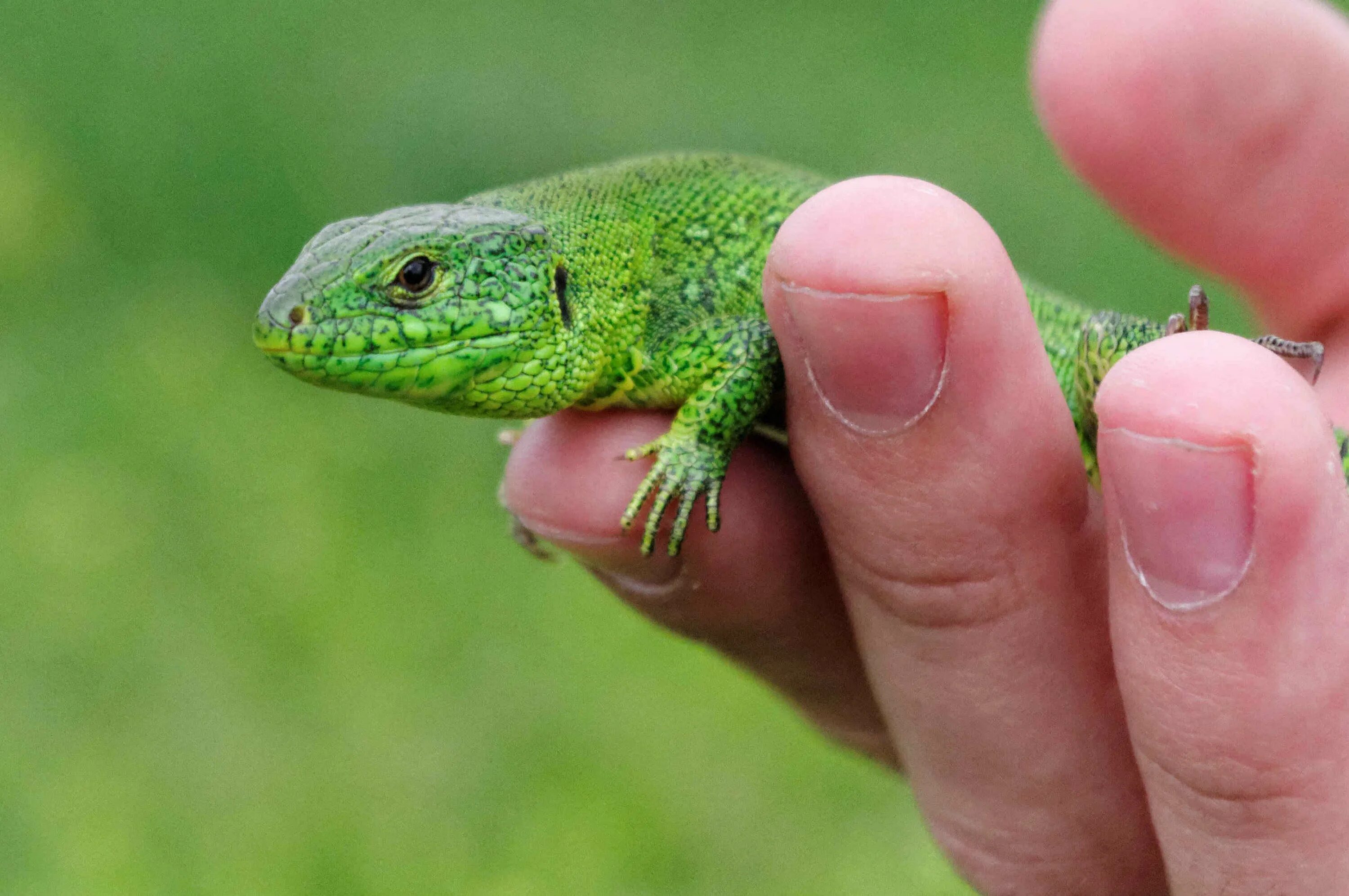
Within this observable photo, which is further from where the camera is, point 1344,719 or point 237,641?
point 237,641

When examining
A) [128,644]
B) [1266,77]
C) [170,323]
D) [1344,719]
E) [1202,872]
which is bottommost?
[128,644]

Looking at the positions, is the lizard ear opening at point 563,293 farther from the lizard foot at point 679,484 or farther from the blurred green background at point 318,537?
the blurred green background at point 318,537

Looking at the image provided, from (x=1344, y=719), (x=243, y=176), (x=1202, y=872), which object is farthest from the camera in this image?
(x=243, y=176)

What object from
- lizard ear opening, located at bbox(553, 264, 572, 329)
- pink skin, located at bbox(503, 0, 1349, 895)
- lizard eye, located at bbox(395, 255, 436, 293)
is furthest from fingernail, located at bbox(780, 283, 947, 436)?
lizard eye, located at bbox(395, 255, 436, 293)

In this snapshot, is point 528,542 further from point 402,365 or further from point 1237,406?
point 1237,406

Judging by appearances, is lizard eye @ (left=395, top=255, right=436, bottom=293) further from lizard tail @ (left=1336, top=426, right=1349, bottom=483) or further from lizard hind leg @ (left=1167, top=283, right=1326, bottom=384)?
lizard tail @ (left=1336, top=426, right=1349, bottom=483)

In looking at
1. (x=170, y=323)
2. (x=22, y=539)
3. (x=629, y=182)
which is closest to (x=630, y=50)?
(x=170, y=323)

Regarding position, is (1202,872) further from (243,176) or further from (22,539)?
(243,176)

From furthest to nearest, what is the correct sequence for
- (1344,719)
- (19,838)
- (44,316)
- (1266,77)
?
(44,316), (19,838), (1266,77), (1344,719)
